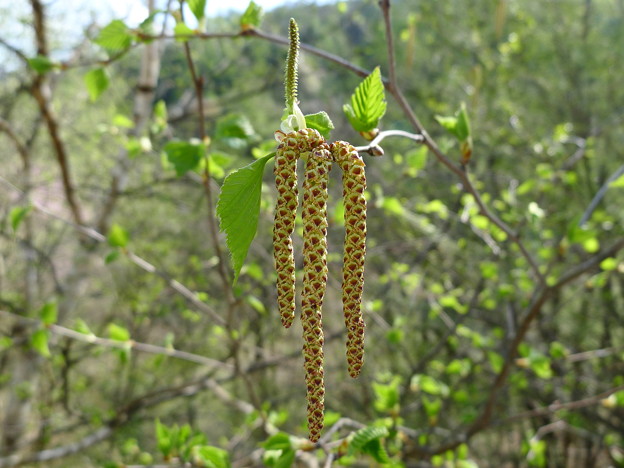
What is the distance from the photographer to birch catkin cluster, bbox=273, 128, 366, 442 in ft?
2.01

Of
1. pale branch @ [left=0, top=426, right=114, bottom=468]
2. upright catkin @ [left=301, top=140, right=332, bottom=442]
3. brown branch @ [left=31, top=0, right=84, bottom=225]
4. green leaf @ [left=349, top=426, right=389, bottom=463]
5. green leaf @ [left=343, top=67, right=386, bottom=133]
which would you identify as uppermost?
brown branch @ [left=31, top=0, right=84, bottom=225]

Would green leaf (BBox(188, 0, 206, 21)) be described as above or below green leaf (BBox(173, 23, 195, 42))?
above

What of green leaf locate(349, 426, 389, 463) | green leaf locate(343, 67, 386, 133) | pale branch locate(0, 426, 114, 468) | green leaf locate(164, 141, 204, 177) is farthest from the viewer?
pale branch locate(0, 426, 114, 468)

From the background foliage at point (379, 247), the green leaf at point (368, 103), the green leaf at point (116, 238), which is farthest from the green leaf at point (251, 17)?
the green leaf at point (116, 238)

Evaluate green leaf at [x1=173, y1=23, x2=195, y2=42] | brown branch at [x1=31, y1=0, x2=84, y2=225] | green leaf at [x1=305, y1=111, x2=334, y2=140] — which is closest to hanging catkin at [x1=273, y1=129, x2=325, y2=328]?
green leaf at [x1=305, y1=111, x2=334, y2=140]

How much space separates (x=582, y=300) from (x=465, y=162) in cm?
429

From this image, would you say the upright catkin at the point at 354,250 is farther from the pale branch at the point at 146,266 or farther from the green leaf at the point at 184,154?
the pale branch at the point at 146,266

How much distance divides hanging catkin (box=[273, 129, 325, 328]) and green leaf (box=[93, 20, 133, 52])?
0.95 metres

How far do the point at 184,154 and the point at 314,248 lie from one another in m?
1.03

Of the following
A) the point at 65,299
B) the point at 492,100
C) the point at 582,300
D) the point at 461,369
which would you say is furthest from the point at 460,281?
the point at 65,299

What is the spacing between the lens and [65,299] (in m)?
3.92

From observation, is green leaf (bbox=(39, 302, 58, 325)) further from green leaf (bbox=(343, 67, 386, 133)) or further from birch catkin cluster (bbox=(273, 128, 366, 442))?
birch catkin cluster (bbox=(273, 128, 366, 442))

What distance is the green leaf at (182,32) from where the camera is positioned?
125 cm

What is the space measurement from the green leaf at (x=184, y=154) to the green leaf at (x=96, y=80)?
0.30 m
